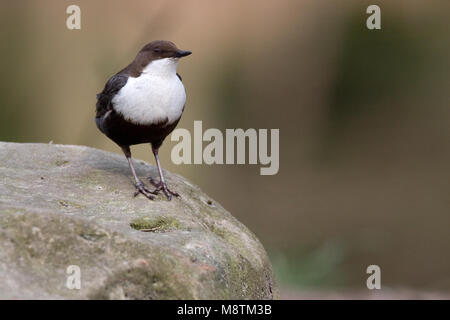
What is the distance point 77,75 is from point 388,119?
3.26m

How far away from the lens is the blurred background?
20.5 ft

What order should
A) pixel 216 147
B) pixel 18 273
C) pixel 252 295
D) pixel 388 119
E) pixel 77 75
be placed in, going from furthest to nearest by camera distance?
pixel 388 119 < pixel 216 147 < pixel 77 75 < pixel 252 295 < pixel 18 273

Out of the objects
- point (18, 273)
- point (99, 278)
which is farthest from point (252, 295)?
point (18, 273)

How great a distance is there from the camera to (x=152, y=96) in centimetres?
391

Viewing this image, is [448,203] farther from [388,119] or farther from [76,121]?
[76,121]

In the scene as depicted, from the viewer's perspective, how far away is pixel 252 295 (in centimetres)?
308

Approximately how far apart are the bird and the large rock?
1.11ft

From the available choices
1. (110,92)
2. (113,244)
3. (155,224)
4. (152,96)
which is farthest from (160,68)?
(113,244)

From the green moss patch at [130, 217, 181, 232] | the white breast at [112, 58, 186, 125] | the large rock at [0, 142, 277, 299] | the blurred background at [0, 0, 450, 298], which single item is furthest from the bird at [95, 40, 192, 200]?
the blurred background at [0, 0, 450, 298]

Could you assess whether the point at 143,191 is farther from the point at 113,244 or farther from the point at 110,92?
the point at 113,244

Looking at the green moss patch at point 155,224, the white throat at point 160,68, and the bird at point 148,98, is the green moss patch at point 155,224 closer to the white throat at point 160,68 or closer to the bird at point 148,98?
the bird at point 148,98

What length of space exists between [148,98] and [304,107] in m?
3.34

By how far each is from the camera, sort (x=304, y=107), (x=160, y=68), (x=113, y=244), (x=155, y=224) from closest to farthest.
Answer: (x=113, y=244)
(x=155, y=224)
(x=160, y=68)
(x=304, y=107)

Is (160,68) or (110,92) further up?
(160,68)
